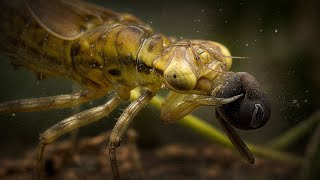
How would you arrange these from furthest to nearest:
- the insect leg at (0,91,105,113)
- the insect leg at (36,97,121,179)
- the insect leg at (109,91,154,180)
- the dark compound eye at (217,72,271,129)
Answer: the insect leg at (0,91,105,113)
the insect leg at (36,97,121,179)
the insect leg at (109,91,154,180)
the dark compound eye at (217,72,271,129)

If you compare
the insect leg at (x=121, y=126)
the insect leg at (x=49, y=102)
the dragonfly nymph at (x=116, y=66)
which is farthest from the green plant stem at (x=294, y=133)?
the insect leg at (x=49, y=102)

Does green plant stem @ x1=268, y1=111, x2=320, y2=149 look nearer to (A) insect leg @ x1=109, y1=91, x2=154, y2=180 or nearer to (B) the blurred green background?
(B) the blurred green background

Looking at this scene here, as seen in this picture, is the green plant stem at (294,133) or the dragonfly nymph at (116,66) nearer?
the dragonfly nymph at (116,66)

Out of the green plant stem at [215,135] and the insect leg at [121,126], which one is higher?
the insect leg at [121,126]

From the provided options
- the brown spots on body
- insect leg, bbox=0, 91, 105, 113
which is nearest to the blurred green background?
insect leg, bbox=0, 91, 105, 113

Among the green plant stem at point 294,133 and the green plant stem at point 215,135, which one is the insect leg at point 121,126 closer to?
the green plant stem at point 215,135

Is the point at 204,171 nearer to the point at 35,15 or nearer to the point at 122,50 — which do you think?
the point at 122,50
